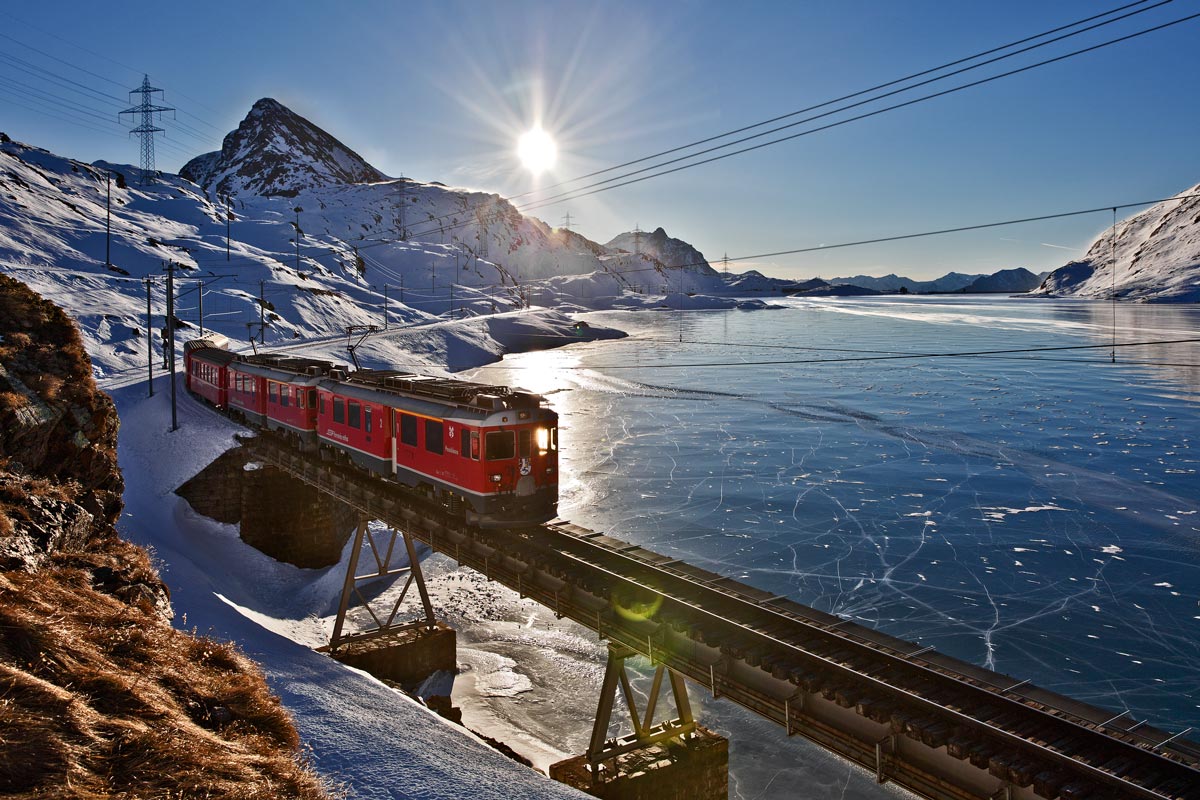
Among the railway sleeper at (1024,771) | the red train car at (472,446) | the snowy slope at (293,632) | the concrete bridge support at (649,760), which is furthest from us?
the red train car at (472,446)

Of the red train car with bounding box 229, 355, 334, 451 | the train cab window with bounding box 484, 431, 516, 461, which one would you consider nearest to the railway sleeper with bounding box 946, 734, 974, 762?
the train cab window with bounding box 484, 431, 516, 461

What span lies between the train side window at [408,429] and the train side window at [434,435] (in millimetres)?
781

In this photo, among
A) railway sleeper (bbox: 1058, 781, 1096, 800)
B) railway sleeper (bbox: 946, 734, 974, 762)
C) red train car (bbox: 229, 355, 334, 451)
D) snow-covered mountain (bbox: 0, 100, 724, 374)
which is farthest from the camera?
snow-covered mountain (bbox: 0, 100, 724, 374)

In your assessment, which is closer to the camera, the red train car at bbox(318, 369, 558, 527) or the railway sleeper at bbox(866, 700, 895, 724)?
the railway sleeper at bbox(866, 700, 895, 724)

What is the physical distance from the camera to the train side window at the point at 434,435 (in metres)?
21.8

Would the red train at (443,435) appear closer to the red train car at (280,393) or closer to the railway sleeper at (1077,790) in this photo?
the red train car at (280,393)

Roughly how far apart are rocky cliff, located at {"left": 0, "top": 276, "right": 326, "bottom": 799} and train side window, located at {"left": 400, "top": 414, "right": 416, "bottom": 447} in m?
7.60

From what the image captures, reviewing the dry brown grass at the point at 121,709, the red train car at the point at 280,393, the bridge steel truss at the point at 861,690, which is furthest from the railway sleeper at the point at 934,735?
the red train car at the point at 280,393

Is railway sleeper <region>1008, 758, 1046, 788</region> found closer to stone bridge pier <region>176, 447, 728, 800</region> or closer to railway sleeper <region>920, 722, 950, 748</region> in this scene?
railway sleeper <region>920, 722, 950, 748</region>

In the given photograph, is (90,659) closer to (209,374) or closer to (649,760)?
(649,760)

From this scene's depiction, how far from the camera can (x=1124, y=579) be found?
29.5 m

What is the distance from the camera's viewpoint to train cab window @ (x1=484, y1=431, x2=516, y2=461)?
2014cm

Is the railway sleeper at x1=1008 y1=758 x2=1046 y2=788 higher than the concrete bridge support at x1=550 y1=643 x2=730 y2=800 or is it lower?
higher

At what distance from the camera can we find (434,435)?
2211 centimetres
